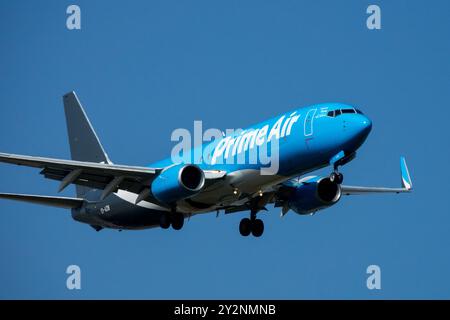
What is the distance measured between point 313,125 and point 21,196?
1437 cm

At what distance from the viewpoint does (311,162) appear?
40.7 metres

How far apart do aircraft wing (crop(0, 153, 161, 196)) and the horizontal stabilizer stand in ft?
7.01

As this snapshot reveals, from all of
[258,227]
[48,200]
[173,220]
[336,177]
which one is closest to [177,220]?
[173,220]

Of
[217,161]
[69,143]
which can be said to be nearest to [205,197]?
[217,161]

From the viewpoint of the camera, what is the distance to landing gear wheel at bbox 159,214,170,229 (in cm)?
4500

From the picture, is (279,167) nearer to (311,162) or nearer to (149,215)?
(311,162)

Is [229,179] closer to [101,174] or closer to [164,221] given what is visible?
[164,221]

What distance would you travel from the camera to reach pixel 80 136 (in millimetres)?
54250

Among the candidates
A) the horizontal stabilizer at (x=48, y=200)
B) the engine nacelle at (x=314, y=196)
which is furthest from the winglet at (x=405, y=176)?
the horizontal stabilizer at (x=48, y=200)

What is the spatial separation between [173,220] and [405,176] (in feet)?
44.3

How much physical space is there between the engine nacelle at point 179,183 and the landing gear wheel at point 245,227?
20.4 feet

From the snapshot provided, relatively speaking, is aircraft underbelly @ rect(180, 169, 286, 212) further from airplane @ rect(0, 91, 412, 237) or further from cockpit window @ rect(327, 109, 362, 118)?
cockpit window @ rect(327, 109, 362, 118)

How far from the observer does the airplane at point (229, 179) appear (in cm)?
4034
